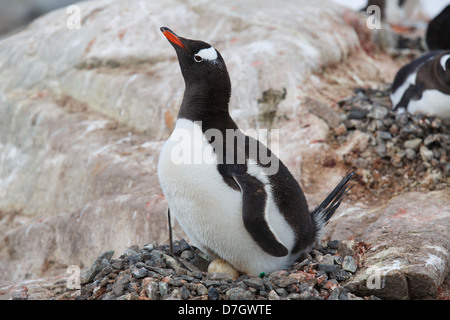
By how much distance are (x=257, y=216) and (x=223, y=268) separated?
0.52 meters

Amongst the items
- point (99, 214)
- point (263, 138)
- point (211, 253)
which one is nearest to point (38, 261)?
point (99, 214)

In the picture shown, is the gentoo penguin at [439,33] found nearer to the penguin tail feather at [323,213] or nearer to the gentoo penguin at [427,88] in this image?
the gentoo penguin at [427,88]

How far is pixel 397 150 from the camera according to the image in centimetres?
529

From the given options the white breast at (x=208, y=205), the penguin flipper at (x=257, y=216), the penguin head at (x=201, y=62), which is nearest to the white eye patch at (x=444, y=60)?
the penguin head at (x=201, y=62)

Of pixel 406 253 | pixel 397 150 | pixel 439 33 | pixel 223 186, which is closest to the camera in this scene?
pixel 223 186

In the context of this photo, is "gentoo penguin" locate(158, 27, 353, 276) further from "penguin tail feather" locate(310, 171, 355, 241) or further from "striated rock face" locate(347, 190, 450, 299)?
"striated rock face" locate(347, 190, 450, 299)

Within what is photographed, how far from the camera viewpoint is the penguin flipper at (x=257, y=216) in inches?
113

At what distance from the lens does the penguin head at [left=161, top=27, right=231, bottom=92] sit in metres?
3.17

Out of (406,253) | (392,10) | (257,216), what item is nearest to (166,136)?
(257,216)

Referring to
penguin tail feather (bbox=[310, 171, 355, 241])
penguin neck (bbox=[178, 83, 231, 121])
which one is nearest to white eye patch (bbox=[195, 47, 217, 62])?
penguin neck (bbox=[178, 83, 231, 121])

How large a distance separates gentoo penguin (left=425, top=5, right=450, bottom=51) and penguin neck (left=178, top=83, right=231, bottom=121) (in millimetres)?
6461

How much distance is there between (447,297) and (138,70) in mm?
4999

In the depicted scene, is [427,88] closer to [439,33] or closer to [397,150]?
[397,150]

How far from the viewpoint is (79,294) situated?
297cm
